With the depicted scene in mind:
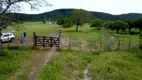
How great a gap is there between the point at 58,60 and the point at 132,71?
22.5ft

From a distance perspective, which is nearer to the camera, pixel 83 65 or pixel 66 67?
pixel 66 67

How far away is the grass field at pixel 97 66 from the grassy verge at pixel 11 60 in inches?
98.8

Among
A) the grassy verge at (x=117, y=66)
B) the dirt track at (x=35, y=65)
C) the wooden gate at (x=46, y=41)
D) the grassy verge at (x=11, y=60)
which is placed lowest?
the grassy verge at (x=117, y=66)

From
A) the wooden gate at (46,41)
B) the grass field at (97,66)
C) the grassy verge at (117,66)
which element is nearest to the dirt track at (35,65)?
the grass field at (97,66)

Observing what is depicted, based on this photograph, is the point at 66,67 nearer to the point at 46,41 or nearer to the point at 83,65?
the point at 83,65

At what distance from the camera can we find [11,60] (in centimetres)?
2025

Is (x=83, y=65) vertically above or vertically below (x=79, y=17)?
below

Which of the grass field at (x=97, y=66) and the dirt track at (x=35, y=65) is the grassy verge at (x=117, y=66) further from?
the dirt track at (x=35, y=65)

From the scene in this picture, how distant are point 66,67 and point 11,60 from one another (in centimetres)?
498

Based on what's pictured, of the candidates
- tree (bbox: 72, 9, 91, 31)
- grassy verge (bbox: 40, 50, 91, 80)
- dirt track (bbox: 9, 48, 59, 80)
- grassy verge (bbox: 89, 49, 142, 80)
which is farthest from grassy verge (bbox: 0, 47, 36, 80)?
tree (bbox: 72, 9, 91, 31)

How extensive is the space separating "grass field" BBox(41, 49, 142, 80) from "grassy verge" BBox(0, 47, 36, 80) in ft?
8.24

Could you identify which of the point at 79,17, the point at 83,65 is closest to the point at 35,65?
the point at 83,65

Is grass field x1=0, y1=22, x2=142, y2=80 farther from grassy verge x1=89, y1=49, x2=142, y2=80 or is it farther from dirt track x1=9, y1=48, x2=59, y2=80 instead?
dirt track x1=9, y1=48, x2=59, y2=80

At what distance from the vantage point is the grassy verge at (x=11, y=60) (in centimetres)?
1684
